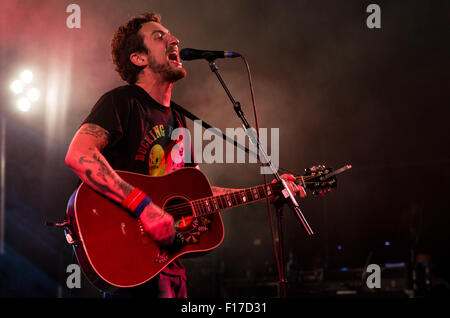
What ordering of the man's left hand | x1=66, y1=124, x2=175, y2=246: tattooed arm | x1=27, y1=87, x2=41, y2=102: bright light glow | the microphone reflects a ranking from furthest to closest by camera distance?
x1=27, y1=87, x2=41, y2=102: bright light glow < the man's left hand < the microphone < x1=66, y1=124, x2=175, y2=246: tattooed arm

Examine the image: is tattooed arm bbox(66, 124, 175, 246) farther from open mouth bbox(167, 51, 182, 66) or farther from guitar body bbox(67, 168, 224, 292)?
open mouth bbox(167, 51, 182, 66)

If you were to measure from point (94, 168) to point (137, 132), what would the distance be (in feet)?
1.36

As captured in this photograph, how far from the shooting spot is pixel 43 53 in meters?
6.11

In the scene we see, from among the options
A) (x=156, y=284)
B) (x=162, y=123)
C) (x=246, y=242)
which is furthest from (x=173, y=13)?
(x=246, y=242)

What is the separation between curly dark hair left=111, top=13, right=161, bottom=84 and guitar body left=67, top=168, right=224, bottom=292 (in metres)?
0.95

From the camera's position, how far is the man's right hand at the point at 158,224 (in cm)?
234

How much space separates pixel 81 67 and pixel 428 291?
6.02m

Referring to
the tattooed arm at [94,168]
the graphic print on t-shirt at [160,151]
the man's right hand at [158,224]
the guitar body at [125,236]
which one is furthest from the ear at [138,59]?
the man's right hand at [158,224]

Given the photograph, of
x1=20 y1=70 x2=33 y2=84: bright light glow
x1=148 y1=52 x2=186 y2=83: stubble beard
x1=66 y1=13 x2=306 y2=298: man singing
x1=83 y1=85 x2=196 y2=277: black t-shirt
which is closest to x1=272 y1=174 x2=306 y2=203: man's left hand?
x1=66 y1=13 x2=306 y2=298: man singing

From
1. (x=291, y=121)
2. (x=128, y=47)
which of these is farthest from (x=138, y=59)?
(x=291, y=121)

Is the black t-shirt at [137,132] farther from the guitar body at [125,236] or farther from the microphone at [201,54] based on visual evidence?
the microphone at [201,54]

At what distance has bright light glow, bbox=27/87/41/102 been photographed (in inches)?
254

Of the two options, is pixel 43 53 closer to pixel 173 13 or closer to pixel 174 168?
pixel 173 13

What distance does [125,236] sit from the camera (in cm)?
238
